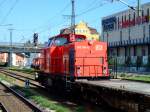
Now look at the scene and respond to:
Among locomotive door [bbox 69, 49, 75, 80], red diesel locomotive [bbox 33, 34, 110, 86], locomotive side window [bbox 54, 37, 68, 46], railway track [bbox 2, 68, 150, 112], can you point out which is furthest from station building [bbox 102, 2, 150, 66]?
railway track [bbox 2, 68, 150, 112]

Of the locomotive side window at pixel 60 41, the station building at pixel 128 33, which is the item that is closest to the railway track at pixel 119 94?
the locomotive side window at pixel 60 41

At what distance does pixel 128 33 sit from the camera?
83688 mm

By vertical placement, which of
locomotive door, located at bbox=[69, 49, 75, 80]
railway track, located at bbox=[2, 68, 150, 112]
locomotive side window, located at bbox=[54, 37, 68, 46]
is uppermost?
locomotive side window, located at bbox=[54, 37, 68, 46]

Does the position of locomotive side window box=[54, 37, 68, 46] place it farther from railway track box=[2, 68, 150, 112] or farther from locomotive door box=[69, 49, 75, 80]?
railway track box=[2, 68, 150, 112]

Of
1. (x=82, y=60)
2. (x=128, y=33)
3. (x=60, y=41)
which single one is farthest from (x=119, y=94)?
(x=128, y=33)

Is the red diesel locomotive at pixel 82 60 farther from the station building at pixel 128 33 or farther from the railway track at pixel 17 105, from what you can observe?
the station building at pixel 128 33

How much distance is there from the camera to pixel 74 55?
66.7ft

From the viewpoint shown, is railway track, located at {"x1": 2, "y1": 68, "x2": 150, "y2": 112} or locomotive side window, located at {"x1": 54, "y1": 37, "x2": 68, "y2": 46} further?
locomotive side window, located at {"x1": 54, "y1": 37, "x2": 68, "y2": 46}

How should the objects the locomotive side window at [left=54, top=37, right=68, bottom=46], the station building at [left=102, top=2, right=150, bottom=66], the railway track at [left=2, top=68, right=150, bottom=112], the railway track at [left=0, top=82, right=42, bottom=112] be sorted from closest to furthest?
the railway track at [left=2, top=68, right=150, bottom=112] < the railway track at [left=0, top=82, right=42, bottom=112] < the locomotive side window at [left=54, top=37, right=68, bottom=46] < the station building at [left=102, top=2, right=150, bottom=66]

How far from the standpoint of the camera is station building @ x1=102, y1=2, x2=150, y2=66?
2995 inches

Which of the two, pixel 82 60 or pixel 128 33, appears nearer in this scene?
pixel 82 60

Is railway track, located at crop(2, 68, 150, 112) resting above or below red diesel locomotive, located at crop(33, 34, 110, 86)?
below

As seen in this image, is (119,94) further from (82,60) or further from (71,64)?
(71,64)

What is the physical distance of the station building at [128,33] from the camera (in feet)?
250
